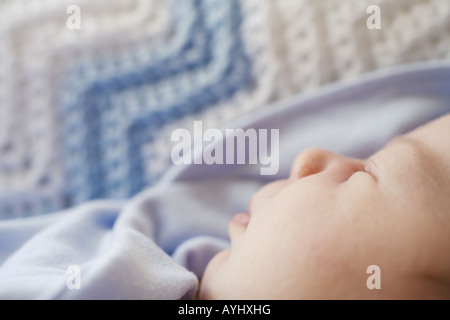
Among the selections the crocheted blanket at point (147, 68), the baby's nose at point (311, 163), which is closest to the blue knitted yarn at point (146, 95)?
the crocheted blanket at point (147, 68)

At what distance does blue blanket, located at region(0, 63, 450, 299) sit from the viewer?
26.5 inches

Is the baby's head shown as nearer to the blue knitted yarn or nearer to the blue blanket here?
the blue blanket

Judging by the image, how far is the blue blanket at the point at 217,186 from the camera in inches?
26.5

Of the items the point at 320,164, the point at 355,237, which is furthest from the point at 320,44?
the point at 355,237

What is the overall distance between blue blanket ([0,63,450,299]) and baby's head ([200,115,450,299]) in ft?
0.37

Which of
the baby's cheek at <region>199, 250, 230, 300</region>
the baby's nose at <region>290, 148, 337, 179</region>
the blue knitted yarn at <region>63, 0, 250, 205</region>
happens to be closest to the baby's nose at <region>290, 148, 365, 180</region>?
the baby's nose at <region>290, 148, 337, 179</region>

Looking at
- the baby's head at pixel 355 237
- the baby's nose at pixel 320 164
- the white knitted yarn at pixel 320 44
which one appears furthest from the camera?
the white knitted yarn at pixel 320 44

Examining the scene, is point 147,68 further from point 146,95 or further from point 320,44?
point 320,44

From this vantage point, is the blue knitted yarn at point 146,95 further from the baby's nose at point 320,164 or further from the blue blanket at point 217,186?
the baby's nose at point 320,164

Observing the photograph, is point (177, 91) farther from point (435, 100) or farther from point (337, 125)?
point (435, 100)

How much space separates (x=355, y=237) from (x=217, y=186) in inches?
14.4

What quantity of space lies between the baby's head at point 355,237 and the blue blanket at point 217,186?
112mm
